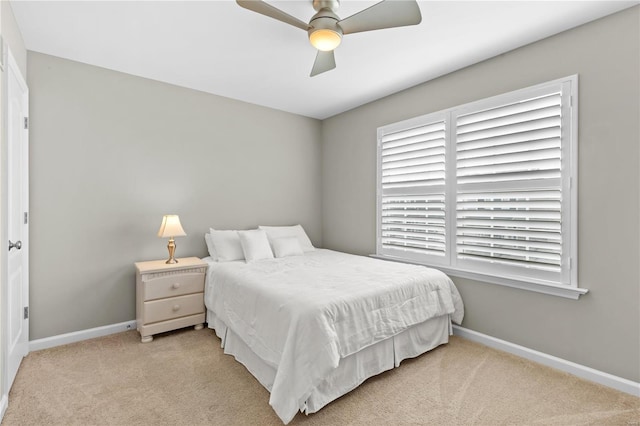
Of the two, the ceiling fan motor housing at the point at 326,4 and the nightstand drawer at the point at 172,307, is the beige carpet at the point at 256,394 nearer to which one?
the nightstand drawer at the point at 172,307

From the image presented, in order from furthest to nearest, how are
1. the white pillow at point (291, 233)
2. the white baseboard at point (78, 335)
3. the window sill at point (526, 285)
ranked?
the white pillow at point (291, 233) < the white baseboard at point (78, 335) < the window sill at point (526, 285)

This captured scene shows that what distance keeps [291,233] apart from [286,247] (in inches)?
18.1

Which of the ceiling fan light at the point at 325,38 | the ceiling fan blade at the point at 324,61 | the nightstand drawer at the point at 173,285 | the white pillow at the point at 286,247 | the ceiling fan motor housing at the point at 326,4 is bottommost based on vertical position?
the nightstand drawer at the point at 173,285

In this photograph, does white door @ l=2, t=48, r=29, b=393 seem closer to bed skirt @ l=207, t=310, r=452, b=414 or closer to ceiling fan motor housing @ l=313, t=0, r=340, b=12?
bed skirt @ l=207, t=310, r=452, b=414

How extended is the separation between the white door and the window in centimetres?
335

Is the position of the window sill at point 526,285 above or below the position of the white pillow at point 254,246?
below

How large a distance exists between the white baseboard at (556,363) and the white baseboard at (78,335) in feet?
10.9

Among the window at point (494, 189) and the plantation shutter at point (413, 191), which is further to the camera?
the plantation shutter at point (413, 191)


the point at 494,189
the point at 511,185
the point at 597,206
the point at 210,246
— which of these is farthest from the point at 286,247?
the point at 597,206

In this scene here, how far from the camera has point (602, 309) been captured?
7.28 ft

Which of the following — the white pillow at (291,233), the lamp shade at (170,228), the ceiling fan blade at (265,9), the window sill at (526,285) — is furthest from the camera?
the white pillow at (291,233)

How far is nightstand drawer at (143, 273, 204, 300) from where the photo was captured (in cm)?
288

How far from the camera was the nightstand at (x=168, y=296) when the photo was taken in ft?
9.41

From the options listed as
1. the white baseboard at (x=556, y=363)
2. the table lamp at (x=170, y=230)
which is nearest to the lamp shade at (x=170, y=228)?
the table lamp at (x=170, y=230)
